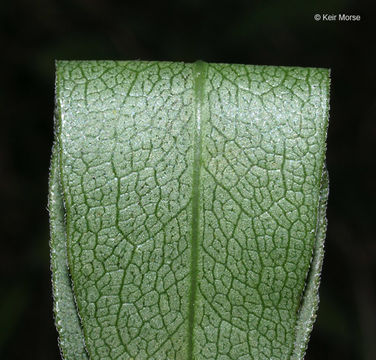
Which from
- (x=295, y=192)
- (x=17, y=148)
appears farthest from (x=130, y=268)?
(x=17, y=148)

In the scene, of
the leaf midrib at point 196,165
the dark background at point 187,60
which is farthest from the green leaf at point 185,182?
the dark background at point 187,60

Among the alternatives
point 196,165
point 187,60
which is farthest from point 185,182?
point 187,60

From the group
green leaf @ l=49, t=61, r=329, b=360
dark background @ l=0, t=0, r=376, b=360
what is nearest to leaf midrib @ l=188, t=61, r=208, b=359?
green leaf @ l=49, t=61, r=329, b=360

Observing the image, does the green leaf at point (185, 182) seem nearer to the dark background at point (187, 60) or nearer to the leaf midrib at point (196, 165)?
the leaf midrib at point (196, 165)

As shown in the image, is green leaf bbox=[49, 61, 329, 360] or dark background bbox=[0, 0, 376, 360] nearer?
green leaf bbox=[49, 61, 329, 360]

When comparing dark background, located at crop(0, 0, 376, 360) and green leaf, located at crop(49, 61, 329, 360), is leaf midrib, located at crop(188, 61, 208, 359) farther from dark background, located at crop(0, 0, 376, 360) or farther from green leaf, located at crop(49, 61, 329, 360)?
dark background, located at crop(0, 0, 376, 360)

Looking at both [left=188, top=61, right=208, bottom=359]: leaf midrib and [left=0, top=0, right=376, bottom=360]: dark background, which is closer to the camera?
[left=188, top=61, right=208, bottom=359]: leaf midrib

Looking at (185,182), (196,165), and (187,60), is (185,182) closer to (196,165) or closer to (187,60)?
(196,165)
